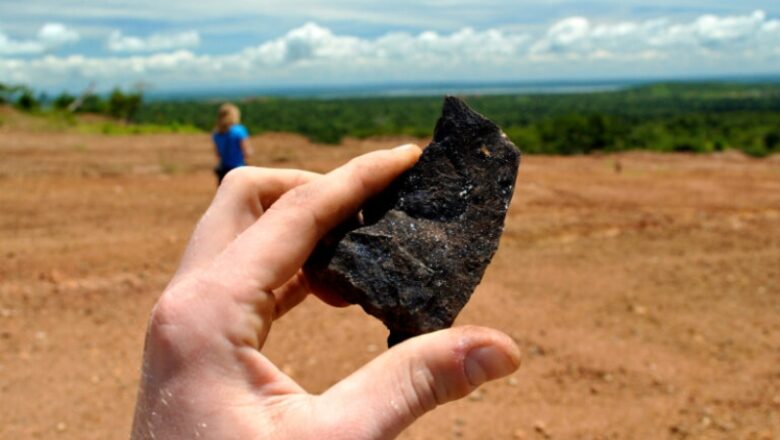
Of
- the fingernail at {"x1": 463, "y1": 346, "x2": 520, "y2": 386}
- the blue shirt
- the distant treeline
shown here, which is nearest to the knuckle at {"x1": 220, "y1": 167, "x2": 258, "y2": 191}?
the fingernail at {"x1": 463, "y1": 346, "x2": 520, "y2": 386}

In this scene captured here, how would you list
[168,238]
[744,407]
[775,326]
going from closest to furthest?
[744,407] → [775,326] → [168,238]

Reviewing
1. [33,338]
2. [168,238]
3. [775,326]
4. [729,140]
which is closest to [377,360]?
[33,338]

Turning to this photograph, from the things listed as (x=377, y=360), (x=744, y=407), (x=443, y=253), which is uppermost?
(x=443, y=253)

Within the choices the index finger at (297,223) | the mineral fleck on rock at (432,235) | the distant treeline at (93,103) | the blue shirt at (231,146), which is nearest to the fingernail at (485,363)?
the mineral fleck on rock at (432,235)

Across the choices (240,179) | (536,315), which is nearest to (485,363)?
(240,179)

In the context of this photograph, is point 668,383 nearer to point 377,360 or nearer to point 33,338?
point 377,360

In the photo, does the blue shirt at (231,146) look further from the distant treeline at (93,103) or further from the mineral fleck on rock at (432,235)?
the distant treeline at (93,103)

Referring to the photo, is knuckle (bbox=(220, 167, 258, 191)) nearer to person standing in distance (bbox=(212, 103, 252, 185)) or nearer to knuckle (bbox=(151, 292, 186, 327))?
knuckle (bbox=(151, 292, 186, 327))
